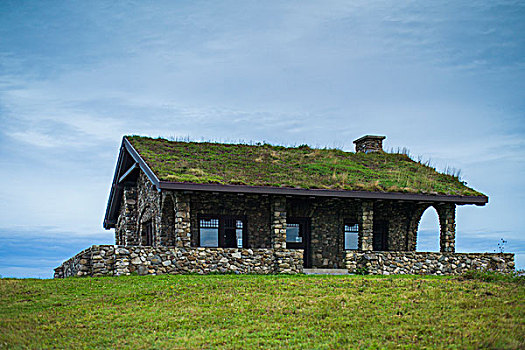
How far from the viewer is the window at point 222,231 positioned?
2375 centimetres

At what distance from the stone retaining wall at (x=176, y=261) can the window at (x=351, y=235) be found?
15.7 ft

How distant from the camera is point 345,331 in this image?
12.2 meters

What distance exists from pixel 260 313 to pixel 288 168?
39.8ft

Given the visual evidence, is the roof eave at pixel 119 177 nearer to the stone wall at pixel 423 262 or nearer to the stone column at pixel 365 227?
the stone wall at pixel 423 262

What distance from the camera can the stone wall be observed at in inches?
846

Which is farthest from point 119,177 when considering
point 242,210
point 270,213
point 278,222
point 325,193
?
point 325,193

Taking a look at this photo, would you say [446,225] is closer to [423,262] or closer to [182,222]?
[423,262]

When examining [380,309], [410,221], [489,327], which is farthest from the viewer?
[410,221]

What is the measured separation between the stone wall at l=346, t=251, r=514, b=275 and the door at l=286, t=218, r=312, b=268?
145 inches

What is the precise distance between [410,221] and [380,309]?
13945mm

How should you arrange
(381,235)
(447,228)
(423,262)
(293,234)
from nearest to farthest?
1. (423,262)
2. (447,228)
3. (293,234)
4. (381,235)

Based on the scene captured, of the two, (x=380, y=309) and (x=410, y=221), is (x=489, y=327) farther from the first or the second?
(x=410, y=221)

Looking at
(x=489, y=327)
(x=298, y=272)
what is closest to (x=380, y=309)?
(x=489, y=327)

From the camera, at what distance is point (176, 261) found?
64.4 ft
